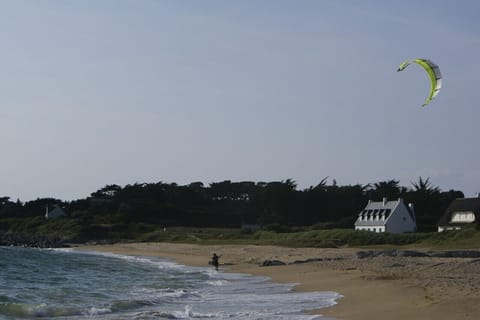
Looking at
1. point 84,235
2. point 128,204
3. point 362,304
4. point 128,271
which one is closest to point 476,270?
point 362,304

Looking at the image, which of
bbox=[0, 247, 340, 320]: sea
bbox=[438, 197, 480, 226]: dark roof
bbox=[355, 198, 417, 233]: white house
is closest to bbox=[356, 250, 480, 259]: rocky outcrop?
bbox=[0, 247, 340, 320]: sea

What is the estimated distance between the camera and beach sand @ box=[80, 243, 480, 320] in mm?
15953

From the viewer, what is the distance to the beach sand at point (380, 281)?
16.0m

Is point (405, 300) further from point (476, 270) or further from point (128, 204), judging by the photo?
point (128, 204)

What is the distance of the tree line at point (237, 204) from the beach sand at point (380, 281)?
32.7m

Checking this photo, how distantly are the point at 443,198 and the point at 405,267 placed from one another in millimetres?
61125

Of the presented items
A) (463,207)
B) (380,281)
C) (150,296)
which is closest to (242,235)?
(463,207)

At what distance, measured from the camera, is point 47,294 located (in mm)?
26578

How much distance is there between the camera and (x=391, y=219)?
65375 mm

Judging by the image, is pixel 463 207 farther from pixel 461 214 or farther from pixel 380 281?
pixel 380 281

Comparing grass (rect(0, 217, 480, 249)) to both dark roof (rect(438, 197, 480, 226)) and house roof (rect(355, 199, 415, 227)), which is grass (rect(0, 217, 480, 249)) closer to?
house roof (rect(355, 199, 415, 227))

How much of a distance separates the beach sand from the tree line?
32.7 metres

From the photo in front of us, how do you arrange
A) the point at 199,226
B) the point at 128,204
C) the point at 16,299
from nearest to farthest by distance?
the point at 16,299 → the point at 199,226 → the point at 128,204

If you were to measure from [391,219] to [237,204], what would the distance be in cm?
4469
